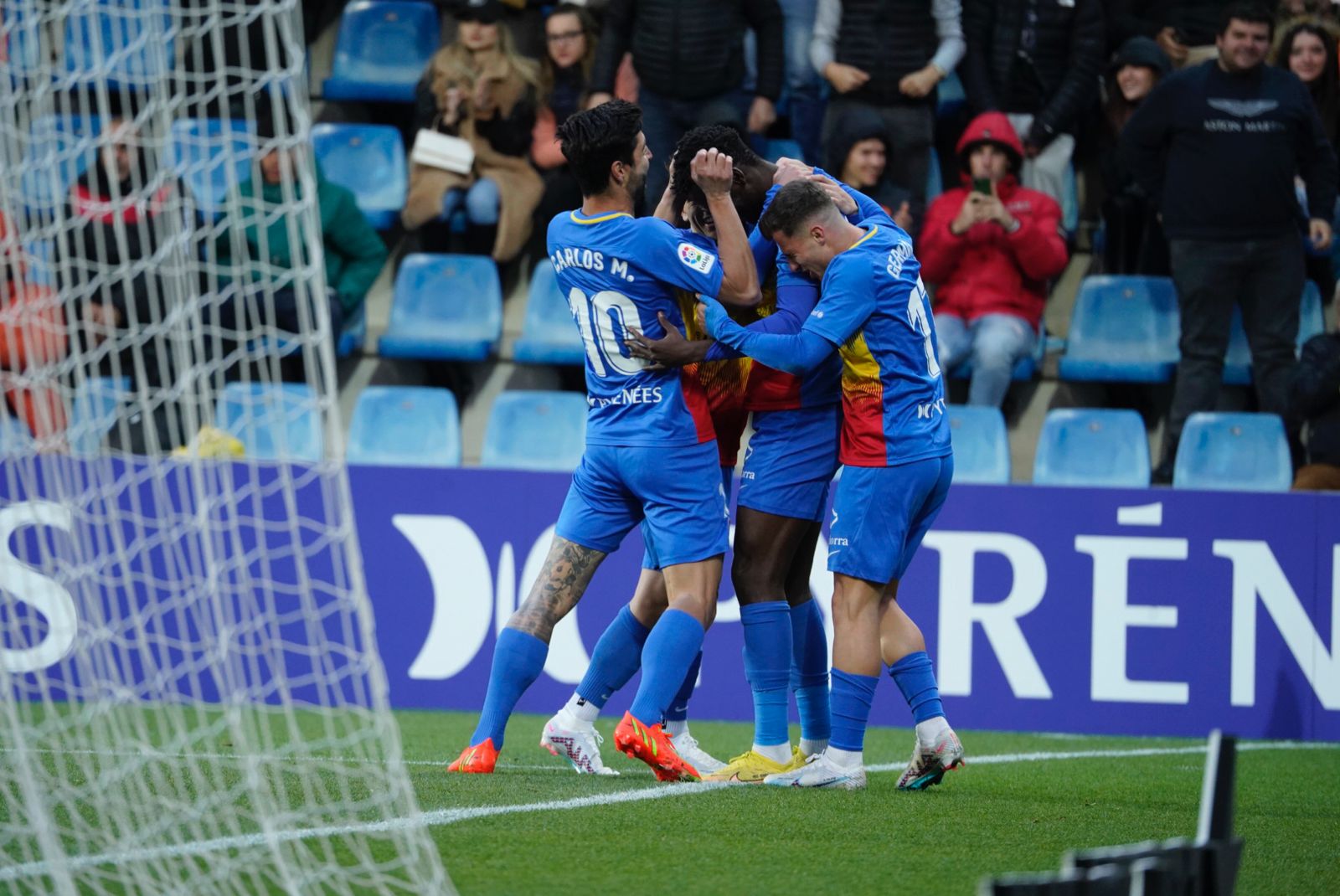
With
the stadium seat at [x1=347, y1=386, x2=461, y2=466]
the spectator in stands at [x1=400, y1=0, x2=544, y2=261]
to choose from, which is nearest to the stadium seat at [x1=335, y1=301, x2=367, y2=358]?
the stadium seat at [x1=347, y1=386, x2=461, y2=466]

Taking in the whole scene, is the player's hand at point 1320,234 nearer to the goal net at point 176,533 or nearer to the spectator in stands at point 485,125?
the spectator in stands at point 485,125

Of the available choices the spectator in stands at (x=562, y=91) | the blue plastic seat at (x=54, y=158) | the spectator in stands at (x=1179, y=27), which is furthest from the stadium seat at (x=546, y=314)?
the spectator in stands at (x=1179, y=27)

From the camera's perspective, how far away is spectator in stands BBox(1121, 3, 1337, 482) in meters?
9.29

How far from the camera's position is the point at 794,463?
5688 mm

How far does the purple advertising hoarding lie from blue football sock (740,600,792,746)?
8.13 feet

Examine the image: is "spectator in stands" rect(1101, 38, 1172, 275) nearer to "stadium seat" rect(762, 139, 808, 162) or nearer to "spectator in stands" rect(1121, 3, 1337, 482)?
"spectator in stands" rect(1121, 3, 1337, 482)

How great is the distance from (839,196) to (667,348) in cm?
83

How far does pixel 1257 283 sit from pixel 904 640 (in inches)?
184

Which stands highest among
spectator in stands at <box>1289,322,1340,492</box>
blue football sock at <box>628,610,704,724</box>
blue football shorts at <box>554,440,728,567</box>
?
blue football shorts at <box>554,440,728,567</box>

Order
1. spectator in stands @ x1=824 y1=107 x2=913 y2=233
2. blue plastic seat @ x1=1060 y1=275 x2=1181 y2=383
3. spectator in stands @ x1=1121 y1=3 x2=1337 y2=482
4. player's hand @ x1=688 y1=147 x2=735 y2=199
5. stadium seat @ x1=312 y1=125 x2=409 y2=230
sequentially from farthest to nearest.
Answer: stadium seat @ x1=312 y1=125 x2=409 y2=230 < blue plastic seat @ x1=1060 y1=275 x2=1181 y2=383 < spectator in stands @ x1=824 y1=107 x2=913 y2=233 < spectator in stands @ x1=1121 y1=3 x2=1337 y2=482 < player's hand @ x1=688 y1=147 x2=735 y2=199

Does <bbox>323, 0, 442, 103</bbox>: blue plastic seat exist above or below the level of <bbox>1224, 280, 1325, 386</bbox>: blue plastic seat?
above

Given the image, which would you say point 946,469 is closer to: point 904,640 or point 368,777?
point 904,640

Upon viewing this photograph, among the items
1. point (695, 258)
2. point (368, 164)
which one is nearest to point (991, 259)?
point (368, 164)

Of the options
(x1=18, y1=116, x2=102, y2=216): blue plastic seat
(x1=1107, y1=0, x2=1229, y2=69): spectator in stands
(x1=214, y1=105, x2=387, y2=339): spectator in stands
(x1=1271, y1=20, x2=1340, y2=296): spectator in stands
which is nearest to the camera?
(x1=18, y1=116, x2=102, y2=216): blue plastic seat
